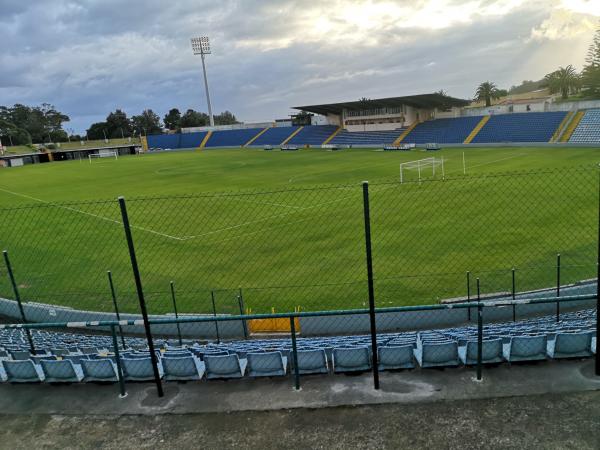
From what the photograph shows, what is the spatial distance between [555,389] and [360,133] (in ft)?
258

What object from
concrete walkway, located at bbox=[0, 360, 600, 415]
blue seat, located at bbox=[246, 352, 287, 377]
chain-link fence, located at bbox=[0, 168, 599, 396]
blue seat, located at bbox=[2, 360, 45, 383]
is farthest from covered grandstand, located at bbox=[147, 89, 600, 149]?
blue seat, located at bbox=[2, 360, 45, 383]

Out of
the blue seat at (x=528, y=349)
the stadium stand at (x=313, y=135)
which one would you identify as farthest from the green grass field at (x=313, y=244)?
the stadium stand at (x=313, y=135)

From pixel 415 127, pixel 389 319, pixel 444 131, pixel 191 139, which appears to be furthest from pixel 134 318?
pixel 191 139

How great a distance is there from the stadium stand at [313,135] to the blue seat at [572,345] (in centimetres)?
7802

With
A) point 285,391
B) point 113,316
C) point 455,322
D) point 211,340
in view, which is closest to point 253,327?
point 211,340

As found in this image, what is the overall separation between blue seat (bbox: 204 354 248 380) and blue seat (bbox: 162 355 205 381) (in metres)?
0.16

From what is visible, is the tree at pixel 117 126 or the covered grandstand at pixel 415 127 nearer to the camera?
the covered grandstand at pixel 415 127

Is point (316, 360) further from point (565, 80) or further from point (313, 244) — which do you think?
point (565, 80)

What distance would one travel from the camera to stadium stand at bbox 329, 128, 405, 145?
72875 millimetres

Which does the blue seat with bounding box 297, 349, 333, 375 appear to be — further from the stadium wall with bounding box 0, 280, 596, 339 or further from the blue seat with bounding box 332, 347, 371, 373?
the stadium wall with bounding box 0, 280, 596, 339

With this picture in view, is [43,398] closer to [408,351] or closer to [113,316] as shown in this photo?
[408,351]

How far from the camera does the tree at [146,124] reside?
14712cm

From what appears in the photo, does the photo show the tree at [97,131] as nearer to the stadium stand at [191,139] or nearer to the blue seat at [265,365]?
the stadium stand at [191,139]

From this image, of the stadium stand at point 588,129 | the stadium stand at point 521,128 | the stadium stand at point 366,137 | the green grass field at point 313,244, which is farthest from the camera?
the stadium stand at point 366,137
